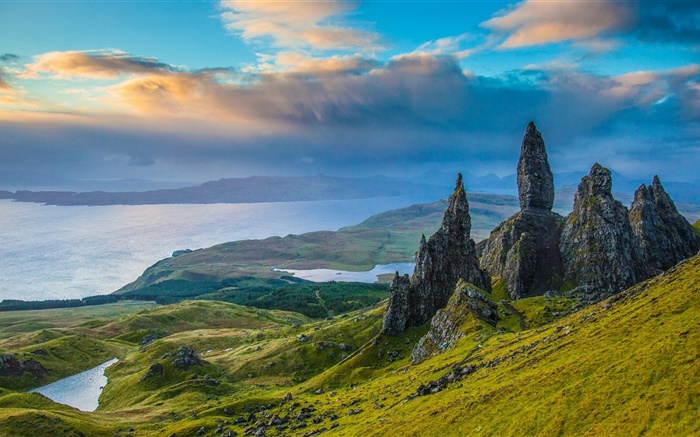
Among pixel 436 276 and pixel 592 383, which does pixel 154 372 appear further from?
pixel 592 383

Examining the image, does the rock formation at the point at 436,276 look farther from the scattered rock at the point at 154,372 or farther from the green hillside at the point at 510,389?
the scattered rock at the point at 154,372

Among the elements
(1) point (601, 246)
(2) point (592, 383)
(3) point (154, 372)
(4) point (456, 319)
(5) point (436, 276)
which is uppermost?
(1) point (601, 246)

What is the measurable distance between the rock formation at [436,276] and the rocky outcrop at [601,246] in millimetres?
35249

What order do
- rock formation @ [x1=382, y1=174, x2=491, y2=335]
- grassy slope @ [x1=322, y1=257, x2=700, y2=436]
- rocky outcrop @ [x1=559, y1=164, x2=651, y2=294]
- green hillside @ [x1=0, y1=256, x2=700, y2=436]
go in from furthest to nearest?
rock formation @ [x1=382, y1=174, x2=491, y2=335], rocky outcrop @ [x1=559, y1=164, x2=651, y2=294], green hillside @ [x1=0, y1=256, x2=700, y2=436], grassy slope @ [x1=322, y1=257, x2=700, y2=436]

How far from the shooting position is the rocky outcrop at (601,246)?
165 metres

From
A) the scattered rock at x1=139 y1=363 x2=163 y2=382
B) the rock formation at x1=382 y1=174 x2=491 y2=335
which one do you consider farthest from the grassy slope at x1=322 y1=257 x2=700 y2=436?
the scattered rock at x1=139 y1=363 x2=163 y2=382

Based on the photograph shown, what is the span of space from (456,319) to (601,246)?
81926 mm

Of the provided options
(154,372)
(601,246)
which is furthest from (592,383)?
(154,372)

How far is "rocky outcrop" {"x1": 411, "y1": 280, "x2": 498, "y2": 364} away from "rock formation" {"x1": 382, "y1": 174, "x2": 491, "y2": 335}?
31.1 metres

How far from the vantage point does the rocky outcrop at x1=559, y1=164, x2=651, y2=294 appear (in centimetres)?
16525

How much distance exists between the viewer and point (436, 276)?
17362cm

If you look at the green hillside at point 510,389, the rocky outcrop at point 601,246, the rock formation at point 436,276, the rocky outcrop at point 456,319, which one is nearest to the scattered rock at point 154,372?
the green hillside at point 510,389

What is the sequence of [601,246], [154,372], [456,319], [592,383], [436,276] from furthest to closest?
1. [154,372]
2. [436,276]
3. [601,246]
4. [456,319]
5. [592,383]

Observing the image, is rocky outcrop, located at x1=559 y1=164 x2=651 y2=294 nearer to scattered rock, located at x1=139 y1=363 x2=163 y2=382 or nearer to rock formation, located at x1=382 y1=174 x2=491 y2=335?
rock formation, located at x1=382 y1=174 x2=491 y2=335
